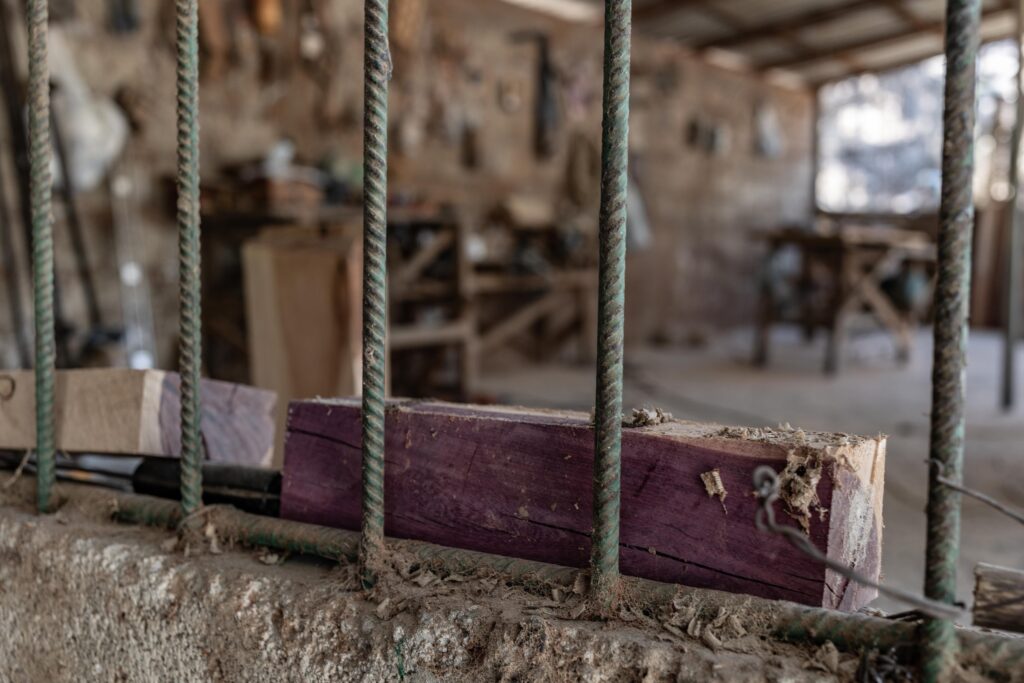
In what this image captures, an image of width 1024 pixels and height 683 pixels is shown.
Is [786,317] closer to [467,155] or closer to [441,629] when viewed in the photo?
[467,155]

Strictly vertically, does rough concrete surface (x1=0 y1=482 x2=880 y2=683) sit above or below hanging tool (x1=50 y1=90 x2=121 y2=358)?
→ below

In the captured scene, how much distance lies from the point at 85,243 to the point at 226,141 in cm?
114

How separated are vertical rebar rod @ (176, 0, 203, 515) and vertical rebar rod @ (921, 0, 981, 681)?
2.80 feet

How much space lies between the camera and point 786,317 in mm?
7742

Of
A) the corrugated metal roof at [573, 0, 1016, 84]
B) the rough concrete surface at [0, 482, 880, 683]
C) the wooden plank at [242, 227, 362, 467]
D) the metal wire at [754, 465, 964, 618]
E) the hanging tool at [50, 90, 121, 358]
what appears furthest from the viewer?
the corrugated metal roof at [573, 0, 1016, 84]

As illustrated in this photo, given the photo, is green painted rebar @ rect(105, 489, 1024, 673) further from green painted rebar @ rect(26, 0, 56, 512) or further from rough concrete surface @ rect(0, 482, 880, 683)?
green painted rebar @ rect(26, 0, 56, 512)

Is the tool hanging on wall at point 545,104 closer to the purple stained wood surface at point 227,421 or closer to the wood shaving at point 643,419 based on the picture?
the purple stained wood surface at point 227,421

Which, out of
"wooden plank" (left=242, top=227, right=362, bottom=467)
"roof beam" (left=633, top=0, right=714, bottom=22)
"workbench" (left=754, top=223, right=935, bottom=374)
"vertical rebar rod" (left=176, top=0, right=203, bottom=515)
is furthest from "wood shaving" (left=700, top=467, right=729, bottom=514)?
"roof beam" (left=633, top=0, right=714, bottom=22)

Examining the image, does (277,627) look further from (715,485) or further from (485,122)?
(485,122)

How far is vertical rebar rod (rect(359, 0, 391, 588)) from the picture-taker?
0.95 meters

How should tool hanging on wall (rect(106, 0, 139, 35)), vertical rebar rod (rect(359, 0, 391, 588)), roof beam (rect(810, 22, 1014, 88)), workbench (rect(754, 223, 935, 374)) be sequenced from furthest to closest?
roof beam (rect(810, 22, 1014, 88)) < workbench (rect(754, 223, 935, 374)) < tool hanging on wall (rect(106, 0, 139, 35)) < vertical rebar rod (rect(359, 0, 391, 588))

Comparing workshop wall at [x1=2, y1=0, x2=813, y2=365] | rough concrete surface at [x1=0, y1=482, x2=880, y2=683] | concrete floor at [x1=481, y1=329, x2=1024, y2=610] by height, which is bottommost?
concrete floor at [x1=481, y1=329, x2=1024, y2=610]

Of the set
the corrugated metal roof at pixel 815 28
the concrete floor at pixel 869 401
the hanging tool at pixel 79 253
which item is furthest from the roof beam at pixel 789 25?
the hanging tool at pixel 79 253

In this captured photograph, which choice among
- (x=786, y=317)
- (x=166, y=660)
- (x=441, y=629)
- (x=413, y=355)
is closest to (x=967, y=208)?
(x=441, y=629)
